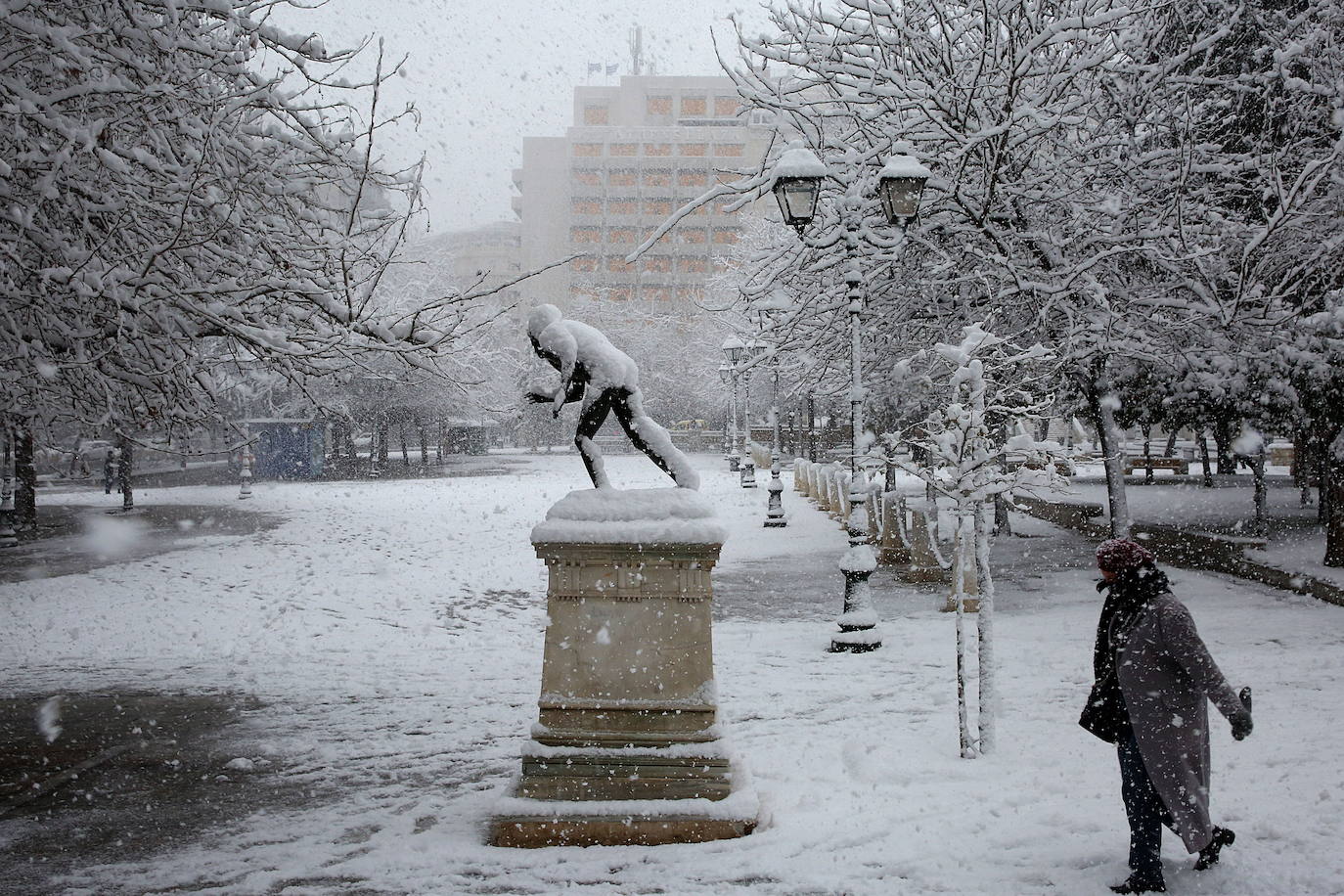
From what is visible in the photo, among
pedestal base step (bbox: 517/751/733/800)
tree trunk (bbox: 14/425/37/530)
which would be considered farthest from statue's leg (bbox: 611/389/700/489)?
tree trunk (bbox: 14/425/37/530)

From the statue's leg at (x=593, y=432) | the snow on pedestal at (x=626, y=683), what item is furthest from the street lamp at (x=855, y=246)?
the snow on pedestal at (x=626, y=683)

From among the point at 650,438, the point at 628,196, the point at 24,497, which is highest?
the point at 628,196

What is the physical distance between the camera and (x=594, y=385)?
235 inches

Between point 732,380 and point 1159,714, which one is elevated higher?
point 732,380

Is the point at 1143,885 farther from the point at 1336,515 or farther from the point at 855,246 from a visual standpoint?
the point at 1336,515

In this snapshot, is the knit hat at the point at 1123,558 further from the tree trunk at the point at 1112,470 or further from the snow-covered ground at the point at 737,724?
the tree trunk at the point at 1112,470

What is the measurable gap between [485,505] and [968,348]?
21.6m

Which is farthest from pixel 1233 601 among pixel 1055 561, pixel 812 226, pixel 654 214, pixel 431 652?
pixel 654 214

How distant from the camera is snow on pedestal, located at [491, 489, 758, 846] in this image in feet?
18.2

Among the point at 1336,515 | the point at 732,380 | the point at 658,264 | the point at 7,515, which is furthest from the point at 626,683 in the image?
the point at 658,264

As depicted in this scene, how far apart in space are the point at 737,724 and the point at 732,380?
26.7 m

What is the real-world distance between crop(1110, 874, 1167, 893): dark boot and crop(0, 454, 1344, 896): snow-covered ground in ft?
0.56

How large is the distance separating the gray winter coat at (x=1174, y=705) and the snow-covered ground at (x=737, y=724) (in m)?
0.42

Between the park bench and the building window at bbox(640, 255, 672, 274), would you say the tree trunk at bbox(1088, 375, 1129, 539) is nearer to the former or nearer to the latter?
the park bench
